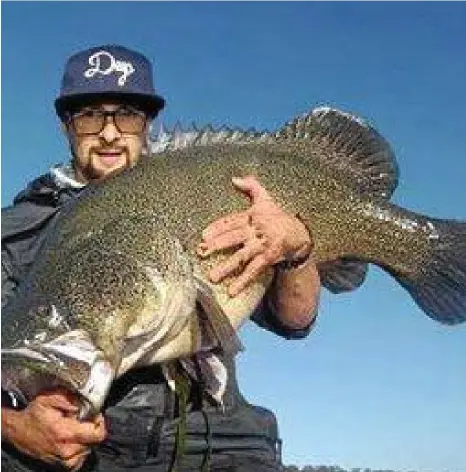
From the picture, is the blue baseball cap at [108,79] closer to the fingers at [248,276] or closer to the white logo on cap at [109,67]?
the white logo on cap at [109,67]

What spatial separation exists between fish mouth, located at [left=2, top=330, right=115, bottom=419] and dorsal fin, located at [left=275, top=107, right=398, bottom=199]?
69.0 inches

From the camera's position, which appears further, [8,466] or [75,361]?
[8,466]

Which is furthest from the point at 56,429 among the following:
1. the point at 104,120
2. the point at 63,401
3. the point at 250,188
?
the point at 104,120

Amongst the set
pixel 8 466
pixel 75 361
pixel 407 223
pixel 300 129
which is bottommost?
pixel 8 466

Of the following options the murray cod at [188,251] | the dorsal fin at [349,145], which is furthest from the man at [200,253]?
the dorsal fin at [349,145]

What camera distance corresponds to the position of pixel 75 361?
167 inches

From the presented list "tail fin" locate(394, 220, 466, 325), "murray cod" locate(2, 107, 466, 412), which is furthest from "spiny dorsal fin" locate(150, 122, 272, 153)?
"tail fin" locate(394, 220, 466, 325)

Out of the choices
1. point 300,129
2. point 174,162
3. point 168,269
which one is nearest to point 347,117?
point 300,129

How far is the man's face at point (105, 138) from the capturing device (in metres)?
5.47

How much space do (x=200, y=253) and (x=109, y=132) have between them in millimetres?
963

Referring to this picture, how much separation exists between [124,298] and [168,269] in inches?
10.6

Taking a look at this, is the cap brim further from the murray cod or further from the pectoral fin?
the pectoral fin

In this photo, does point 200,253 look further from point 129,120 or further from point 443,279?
point 443,279

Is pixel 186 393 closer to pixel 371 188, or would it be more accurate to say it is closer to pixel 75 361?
pixel 75 361
